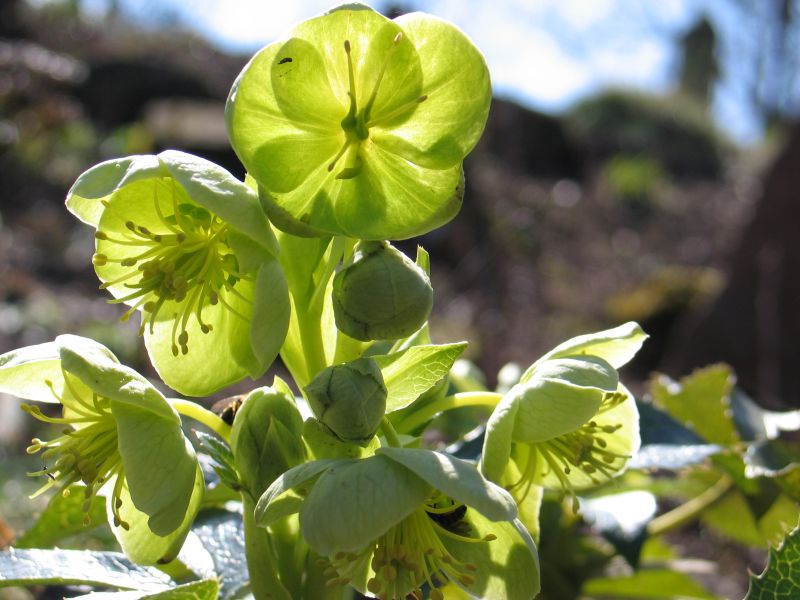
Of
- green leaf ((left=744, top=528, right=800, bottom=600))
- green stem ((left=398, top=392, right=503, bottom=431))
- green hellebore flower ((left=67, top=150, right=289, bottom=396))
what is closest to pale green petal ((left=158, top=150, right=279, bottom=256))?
green hellebore flower ((left=67, top=150, right=289, bottom=396))

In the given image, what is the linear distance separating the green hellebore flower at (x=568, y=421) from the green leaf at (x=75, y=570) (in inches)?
13.6

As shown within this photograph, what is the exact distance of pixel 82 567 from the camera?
0.80 m

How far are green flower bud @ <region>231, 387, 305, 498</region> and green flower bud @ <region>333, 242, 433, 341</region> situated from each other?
0.10m

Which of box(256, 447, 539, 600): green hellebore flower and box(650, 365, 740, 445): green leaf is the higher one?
box(256, 447, 539, 600): green hellebore flower

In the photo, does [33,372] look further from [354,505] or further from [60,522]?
[354,505]

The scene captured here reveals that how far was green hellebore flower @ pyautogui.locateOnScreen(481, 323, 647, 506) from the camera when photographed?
77 centimetres

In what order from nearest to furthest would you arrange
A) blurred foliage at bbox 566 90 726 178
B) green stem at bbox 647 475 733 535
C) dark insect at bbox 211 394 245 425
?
dark insect at bbox 211 394 245 425 < green stem at bbox 647 475 733 535 < blurred foliage at bbox 566 90 726 178

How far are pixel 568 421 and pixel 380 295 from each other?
0.65ft

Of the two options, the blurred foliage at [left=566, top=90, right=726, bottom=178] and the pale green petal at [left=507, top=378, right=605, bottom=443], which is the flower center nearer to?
the pale green petal at [left=507, top=378, right=605, bottom=443]

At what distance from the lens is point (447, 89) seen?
32.2 inches

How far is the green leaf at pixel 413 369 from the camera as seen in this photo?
80 cm

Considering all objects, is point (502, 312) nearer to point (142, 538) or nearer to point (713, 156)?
point (142, 538)

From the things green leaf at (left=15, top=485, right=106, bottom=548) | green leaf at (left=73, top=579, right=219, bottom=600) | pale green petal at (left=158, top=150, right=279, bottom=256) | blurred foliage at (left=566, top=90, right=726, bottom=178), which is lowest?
blurred foliage at (left=566, top=90, right=726, bottom=178)

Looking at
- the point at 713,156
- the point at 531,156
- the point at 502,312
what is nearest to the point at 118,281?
the point at 502,312
